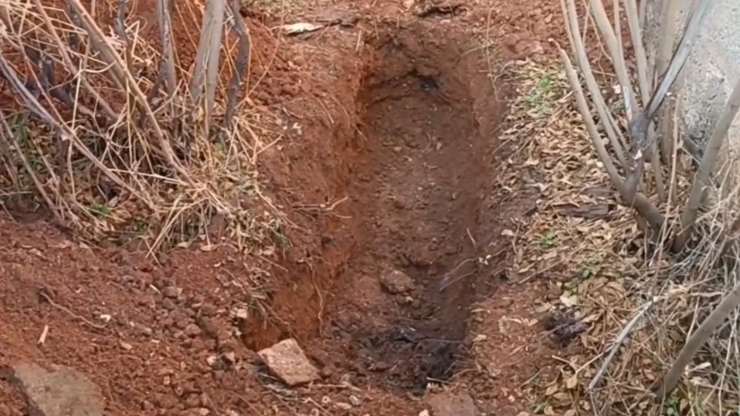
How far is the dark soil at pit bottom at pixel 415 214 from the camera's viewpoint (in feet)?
9.48

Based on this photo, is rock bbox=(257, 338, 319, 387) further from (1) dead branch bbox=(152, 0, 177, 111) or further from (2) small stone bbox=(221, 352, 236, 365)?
(1) dead branch bbox=(152, 0, 177, 111)

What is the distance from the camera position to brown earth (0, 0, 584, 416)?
227 centimetres

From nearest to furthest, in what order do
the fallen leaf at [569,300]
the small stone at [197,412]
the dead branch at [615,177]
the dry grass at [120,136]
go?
the small stone at [197,412] → the dead branch at [615,177] → the fallen leaf at [569,300] → the dry grass at [120,136]

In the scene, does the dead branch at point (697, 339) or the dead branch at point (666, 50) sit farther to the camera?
the dead branch at point (666, 50)

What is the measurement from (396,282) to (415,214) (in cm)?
39

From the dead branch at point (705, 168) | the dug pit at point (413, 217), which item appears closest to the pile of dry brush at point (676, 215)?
the dead branch at point (705, 168)

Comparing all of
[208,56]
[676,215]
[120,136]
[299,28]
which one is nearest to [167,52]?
[208,56]

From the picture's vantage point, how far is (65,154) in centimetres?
264

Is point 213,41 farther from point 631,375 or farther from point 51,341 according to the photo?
point 631,375

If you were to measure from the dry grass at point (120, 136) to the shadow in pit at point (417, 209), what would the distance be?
0.56m

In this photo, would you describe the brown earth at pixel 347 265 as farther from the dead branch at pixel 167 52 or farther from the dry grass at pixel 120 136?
the dead branch at pixel 167 52

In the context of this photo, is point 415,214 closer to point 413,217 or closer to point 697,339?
point 413,217

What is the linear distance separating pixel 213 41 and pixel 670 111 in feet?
4.70

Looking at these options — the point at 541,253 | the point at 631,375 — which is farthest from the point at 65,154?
the point at 631,375
